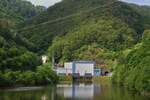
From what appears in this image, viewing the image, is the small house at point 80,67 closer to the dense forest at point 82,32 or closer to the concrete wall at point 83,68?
the concrete wall at point 83,68

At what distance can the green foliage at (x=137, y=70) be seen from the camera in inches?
1998

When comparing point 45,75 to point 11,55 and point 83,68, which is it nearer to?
point 11,55

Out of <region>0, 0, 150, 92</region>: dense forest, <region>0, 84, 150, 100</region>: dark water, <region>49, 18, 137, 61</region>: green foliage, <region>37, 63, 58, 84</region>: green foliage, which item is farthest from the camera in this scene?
<region>49, 18, 137, 61</region>: green foliage

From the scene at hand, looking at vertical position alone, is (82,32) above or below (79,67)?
above

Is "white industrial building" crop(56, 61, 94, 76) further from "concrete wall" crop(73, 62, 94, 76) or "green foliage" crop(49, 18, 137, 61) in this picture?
"green foliage" crop(49, 18, 137, 61)

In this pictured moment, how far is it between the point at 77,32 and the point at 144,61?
8626 centimetres

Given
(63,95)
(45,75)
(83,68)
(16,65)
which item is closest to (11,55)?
(16,65)

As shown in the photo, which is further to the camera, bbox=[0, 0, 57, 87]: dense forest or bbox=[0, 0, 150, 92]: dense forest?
bbox=[0, 0, 150, 92]: dense forest

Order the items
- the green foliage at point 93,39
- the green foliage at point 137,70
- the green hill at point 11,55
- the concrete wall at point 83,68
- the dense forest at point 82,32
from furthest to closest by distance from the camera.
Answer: the green foliage at point 93,39
the concrete wall at point 83,68
the dense forest at point 82,32
the green hill at point 11,55
the green foliage at point 137,70

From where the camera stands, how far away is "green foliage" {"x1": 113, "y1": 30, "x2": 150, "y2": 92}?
5075cm

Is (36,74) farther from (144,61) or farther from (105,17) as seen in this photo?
(105,17)

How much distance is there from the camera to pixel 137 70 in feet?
186

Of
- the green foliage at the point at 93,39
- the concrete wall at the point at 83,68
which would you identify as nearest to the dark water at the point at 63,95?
the concrete wall at the point at 83,68

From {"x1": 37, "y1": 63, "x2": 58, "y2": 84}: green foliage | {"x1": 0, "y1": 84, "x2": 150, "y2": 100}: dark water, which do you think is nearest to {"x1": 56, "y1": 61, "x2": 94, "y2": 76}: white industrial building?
{"x1": 37, "y1": 63, "x2": 58, "y2": 84}: green foliage
